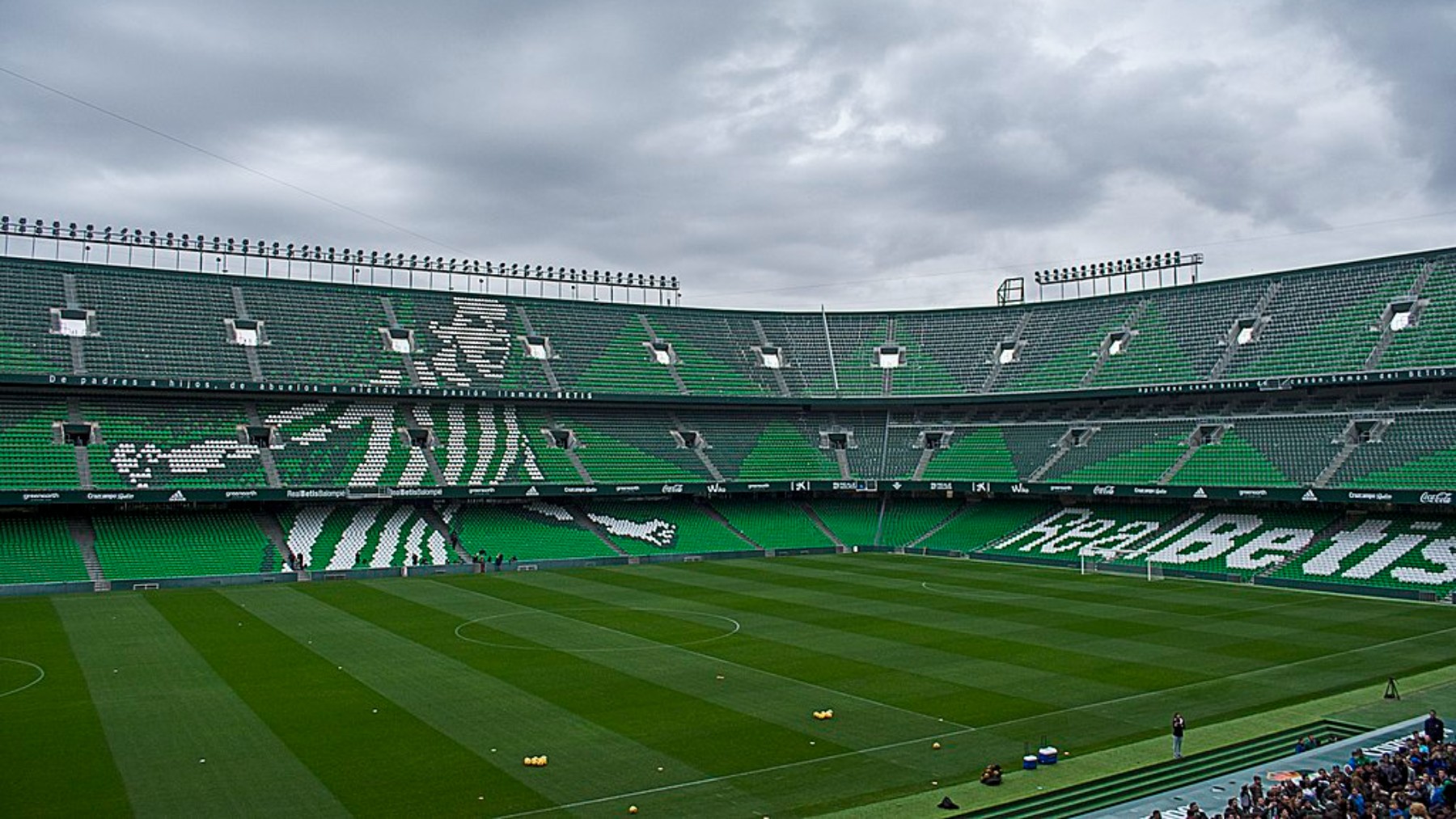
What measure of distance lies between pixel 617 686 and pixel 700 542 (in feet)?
114

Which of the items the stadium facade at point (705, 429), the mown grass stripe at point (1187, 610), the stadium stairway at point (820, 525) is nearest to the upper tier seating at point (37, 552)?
the stadium facade at point (705, 429)

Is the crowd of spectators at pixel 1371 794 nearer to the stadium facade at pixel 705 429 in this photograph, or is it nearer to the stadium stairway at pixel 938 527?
the stadium facade at pixel 705 429

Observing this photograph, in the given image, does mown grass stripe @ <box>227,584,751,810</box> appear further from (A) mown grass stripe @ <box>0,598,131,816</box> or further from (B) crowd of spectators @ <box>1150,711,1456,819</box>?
(B) crowd of spectators @ <box>1150,711,1456,819</box>

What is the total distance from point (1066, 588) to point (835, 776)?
2972 cm

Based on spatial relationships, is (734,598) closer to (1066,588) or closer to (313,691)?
(1066,588)

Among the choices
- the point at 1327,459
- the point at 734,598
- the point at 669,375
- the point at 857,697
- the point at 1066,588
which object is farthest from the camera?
the point at 669,375

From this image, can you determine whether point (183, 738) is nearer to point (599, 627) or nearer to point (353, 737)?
point (353, 737)

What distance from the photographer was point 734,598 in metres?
44.9

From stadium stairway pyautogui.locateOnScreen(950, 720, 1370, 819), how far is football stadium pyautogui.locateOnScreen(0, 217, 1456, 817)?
10 cm

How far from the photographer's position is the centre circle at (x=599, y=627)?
33.5 meters

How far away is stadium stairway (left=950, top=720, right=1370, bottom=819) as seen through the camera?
1948 cm

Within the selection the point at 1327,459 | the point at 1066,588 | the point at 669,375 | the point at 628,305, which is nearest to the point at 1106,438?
the point at 1327,459

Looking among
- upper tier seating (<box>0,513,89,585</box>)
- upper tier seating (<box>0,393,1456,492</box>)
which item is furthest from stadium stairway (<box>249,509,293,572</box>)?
upper tier seating (<box>0,513,89,585</box>)

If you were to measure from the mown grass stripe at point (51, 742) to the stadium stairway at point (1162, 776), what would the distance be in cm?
1578
